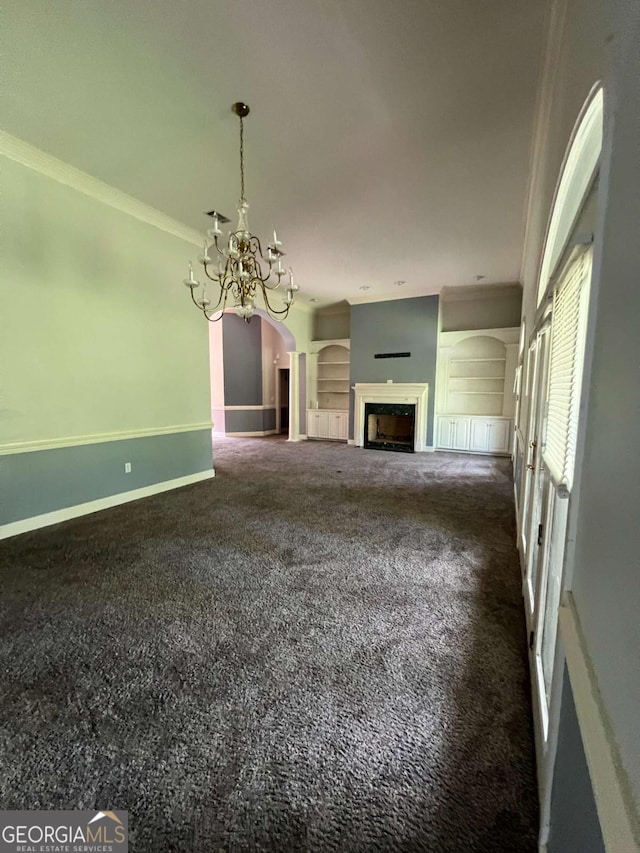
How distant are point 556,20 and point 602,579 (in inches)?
111

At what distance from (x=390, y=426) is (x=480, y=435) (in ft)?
6.72

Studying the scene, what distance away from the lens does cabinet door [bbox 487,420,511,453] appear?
7238mm

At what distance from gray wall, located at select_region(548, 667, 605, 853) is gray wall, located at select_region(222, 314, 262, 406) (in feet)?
32.3

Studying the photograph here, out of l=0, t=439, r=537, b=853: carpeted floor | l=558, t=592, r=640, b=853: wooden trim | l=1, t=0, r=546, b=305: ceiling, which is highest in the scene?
l=1, t=0, r=546, b=305: ceiling

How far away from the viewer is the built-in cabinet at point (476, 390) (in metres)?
7.27

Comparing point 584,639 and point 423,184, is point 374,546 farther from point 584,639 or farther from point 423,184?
point 423,184

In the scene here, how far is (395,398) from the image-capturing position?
26.4ft

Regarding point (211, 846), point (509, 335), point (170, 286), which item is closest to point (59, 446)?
point (170, 286)

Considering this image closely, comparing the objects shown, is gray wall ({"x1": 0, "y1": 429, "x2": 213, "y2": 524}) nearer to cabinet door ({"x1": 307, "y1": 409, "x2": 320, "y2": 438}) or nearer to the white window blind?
the white window blind

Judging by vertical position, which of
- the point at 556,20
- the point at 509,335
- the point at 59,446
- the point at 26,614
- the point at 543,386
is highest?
the point at 556,20

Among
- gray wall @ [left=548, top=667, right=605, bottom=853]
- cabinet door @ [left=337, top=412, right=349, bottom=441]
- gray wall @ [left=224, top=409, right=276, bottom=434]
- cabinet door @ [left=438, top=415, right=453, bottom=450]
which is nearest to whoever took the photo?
gray wall @ [left=548, top=667, right=605, bottom=853]

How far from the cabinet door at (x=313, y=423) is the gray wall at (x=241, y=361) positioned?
6.37 ft

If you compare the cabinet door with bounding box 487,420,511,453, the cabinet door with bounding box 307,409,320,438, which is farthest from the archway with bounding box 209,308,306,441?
the cabinet door with bounding box 487,420,511,453

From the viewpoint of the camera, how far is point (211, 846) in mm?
1018
